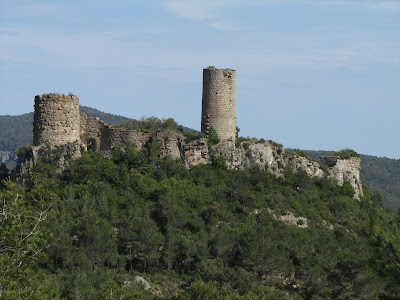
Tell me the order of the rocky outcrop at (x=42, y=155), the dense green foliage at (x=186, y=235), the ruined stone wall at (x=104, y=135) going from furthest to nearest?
the ruined stone wall at (x=104, y=135)
the rocky outcrop at (x=42, y=155)
the dense green foliage at (x=186, y=235)

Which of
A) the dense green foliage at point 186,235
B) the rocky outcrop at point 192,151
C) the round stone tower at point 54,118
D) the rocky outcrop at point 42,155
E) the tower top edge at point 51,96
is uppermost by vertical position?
the tower top edge at point 51,96

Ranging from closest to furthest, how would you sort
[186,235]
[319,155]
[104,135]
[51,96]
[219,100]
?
1. [186,235]
2. [51,96]
3. [104,135]
4. [219,100]
5. [319,155]

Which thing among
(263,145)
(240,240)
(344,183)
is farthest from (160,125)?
(344,183)

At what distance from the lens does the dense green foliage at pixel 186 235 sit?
33.6 meters

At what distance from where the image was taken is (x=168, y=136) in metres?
40.9

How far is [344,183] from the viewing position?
156 ft

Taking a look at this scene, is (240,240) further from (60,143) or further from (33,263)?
(33,263)

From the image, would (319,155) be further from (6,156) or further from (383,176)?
(6,156)

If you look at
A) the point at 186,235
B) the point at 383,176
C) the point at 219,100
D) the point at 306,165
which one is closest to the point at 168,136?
the point at 219,100

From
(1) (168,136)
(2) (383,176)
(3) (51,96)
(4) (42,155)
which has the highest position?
(3) (51,96)

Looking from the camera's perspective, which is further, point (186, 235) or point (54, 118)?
point (54, 118)

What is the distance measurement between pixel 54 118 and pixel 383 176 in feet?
281

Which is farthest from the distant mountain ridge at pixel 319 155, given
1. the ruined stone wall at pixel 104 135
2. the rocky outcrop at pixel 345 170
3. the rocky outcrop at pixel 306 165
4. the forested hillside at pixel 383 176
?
the ruined stone wall at pixel 104 135

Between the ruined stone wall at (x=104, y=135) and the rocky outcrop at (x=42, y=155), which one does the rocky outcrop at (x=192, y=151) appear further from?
the rocky outcrop at (x=42, y=155)
